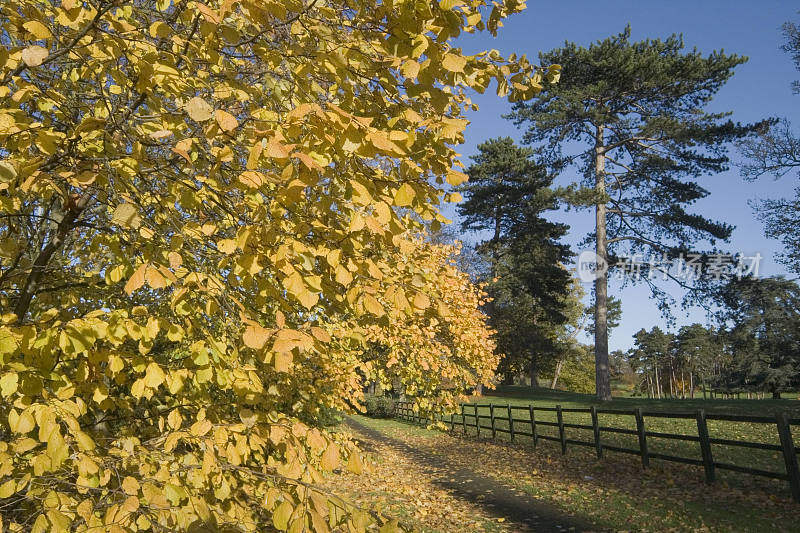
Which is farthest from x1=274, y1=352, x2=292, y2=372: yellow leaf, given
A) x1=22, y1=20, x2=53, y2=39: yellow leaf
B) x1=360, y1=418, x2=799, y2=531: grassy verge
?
x1=360, y1=418, x2=799, y2=531: grassy verge

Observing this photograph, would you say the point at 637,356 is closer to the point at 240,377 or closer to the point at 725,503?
the point at 725,503

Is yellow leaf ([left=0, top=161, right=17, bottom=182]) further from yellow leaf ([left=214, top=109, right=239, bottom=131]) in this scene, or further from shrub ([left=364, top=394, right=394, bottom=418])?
shrub ([left=364, top=394, right=394, bottom=418])

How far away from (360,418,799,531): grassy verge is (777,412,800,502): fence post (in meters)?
0.24

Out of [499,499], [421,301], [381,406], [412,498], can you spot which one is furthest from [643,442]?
[381,406]

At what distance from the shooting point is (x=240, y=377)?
2488 millimetres

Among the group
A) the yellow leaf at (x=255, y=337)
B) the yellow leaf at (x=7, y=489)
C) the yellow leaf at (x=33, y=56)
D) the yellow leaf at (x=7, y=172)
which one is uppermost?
the yellow leaf at (x=33, y=56)

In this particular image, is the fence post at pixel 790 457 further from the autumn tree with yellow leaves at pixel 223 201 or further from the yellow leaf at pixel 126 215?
the yellow leaf at pixel 126 215

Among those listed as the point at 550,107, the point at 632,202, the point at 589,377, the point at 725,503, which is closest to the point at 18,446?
the point at 725,503

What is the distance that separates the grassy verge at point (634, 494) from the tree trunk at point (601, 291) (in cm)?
1183

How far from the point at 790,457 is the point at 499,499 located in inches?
174

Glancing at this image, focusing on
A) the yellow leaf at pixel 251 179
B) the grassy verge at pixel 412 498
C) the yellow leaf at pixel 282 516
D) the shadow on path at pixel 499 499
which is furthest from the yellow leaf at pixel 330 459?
the shadow on path at pixel 499 499

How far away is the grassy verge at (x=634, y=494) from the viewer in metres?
6.61

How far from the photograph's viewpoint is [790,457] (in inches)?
270

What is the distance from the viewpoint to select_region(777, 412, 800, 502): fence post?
6795 mm
